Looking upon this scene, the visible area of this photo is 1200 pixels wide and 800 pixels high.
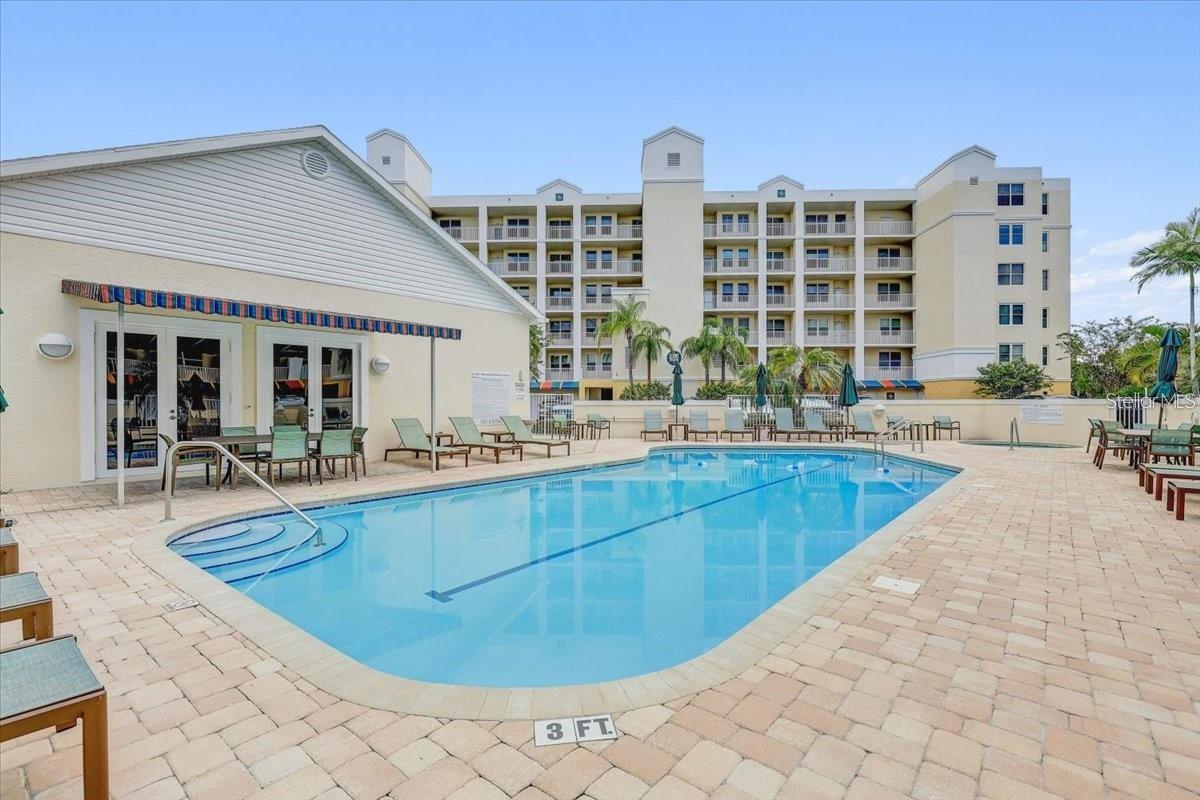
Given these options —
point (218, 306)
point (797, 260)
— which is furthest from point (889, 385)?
point (218, 306)

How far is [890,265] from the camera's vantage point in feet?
115

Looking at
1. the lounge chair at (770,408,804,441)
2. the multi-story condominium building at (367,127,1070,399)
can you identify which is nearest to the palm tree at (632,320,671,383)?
the multi-story condominium building at (367,127,1070,399)

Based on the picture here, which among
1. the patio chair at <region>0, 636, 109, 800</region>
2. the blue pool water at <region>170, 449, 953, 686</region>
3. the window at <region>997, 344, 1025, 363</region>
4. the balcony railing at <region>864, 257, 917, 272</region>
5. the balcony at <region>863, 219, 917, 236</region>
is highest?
the balcony at <region>863, 219, 917, 236</region>

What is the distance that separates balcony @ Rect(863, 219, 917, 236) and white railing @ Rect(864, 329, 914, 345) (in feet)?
20.3

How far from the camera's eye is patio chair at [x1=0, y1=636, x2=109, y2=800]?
159 cm

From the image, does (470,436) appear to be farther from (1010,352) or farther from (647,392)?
(1010,352)

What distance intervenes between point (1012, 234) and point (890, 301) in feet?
23.3

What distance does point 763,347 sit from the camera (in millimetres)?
34688

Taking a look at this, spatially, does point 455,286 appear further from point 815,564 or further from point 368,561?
point 815,564

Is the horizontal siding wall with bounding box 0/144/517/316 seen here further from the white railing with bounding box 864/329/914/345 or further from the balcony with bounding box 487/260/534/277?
the white railing with bounding box 864/329/914/345

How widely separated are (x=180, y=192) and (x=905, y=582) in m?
11.9

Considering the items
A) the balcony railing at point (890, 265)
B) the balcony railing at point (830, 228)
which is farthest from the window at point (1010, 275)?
the balcony railing at point (830, 228)

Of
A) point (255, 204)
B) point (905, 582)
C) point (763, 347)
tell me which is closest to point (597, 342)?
point (763, 347)

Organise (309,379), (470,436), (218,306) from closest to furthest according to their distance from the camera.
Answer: (218,306)
(309,379)
(470,436)
